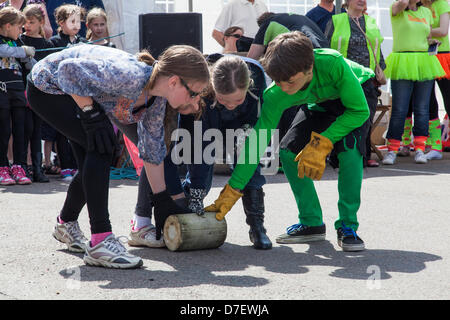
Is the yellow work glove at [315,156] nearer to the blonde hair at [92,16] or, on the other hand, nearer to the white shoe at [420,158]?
the blonde hair at [92,16]

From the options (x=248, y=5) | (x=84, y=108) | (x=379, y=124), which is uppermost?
(x=248, y=5)

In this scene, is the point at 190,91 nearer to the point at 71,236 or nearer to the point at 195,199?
the point at 195,199

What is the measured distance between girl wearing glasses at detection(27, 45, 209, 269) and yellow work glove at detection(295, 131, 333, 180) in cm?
61

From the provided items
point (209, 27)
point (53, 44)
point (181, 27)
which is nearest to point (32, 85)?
point (53, 44)

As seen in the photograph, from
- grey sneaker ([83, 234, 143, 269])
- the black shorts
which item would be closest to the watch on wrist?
grey sneaker ([83, 234, 143, 269])

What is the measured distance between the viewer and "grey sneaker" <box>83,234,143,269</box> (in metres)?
3.04

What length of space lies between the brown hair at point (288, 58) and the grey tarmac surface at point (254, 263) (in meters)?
0.92

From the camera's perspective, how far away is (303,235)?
3.76 meters

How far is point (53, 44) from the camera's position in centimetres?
615

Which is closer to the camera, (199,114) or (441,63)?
(199,114)

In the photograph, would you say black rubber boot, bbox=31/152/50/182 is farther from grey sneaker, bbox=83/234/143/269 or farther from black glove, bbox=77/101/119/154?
black glove, bbox=77/101/119/154

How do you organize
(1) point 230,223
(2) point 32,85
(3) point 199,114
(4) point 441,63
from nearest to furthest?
(2) point 32,85, (3) point 199,114, (1) point 230,223, (4) point 441,63

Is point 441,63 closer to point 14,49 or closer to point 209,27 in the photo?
point 209,27
